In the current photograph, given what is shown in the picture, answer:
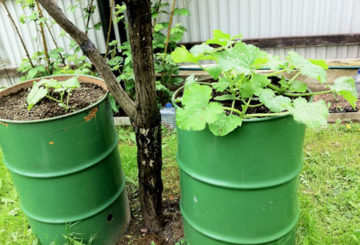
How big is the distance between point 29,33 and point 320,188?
396cm

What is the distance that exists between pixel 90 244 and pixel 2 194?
4.45 ft

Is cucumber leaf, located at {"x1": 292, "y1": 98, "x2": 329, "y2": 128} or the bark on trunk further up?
cucumber leaf, located at {"x1": 292, "y1": 98, "x2": 329, "y2": 128}

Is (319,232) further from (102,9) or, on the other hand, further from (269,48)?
(102,9)

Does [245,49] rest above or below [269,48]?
above

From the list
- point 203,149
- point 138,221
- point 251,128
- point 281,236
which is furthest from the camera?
point 138,221

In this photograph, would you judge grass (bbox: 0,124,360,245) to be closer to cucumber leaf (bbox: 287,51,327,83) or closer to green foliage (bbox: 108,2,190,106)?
green foliage (bbox: 108,2,190,106)

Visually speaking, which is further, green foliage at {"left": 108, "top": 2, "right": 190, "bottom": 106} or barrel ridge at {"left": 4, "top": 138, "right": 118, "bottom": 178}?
green foliage at {"left": 108, "top": 2, "right": 190, "bottom": 106}

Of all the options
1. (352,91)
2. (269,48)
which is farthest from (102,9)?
(352,91)

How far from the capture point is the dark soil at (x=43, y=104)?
5.67ft

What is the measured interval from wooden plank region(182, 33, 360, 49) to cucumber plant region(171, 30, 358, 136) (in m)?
2.59

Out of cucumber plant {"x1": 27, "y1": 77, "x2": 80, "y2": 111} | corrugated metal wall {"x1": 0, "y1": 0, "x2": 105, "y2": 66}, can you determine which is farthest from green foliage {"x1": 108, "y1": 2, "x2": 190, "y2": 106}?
cucumber plant {"x1": 27, "y1": 77, "x2": 80, "y2": 111}

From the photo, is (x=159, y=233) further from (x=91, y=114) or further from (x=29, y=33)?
(x=29, y=33)

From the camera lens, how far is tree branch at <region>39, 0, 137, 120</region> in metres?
1.56

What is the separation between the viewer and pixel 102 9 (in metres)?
3.56
